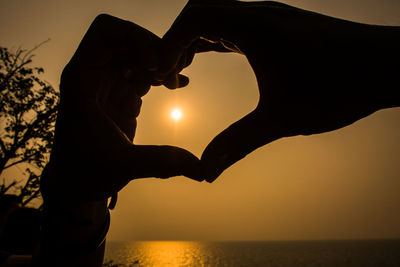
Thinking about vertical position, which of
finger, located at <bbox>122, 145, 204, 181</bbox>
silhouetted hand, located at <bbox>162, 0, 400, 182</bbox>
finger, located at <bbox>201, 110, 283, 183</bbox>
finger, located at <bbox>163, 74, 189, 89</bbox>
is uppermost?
finger, located at <bbox>163, 74, 189, 89</bbox>

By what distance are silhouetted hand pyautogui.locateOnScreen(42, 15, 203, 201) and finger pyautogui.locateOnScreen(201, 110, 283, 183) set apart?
59 millimetres

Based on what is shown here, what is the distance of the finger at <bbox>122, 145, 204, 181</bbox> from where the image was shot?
3.08 feet

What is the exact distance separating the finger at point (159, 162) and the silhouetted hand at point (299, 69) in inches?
2.7

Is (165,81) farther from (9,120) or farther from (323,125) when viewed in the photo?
(9,120)

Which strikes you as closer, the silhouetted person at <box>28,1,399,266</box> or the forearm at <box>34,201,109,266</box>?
the silhouetted person at <box>28,1,399,266</box>

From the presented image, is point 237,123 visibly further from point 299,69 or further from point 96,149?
point 96,149

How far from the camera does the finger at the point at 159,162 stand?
94cm

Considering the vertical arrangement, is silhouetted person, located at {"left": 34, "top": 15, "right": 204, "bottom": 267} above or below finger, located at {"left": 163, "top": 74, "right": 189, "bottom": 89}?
below

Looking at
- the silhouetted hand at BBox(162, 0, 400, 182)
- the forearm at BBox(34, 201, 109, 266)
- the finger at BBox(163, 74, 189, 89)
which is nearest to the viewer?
the silhouetted hand at BBox(162, 0, 400, 182)

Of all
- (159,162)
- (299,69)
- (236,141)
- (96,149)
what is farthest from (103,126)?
(299,69)

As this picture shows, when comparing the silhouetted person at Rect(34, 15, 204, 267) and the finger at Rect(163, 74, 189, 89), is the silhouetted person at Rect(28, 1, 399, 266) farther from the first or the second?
the finger at Rect(163, 74, 189, 89)

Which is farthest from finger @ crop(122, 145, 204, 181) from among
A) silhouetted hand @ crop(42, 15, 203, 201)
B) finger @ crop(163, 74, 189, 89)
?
finger @ crop(163, 74, 189, 89)

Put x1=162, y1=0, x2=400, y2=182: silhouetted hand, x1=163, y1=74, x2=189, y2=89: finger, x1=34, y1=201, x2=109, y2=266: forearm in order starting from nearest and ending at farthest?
x1=162, y1=0, x2=400, y2=182: silhouetted hand → x1=34, y1=201, x2=109, y2=266: forearm → x1=163, y1=74, x2=189, y2=89: finger

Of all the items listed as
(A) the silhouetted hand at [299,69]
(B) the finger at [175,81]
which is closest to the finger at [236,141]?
(A) the silhouetted hand at [299,69]
